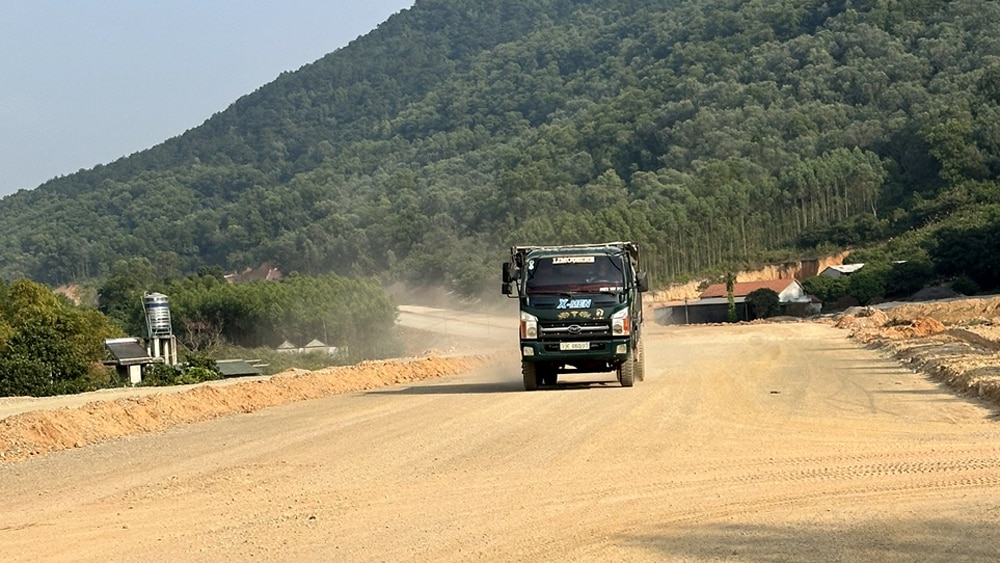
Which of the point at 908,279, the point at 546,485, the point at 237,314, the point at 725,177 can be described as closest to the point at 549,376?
the point at 546,485

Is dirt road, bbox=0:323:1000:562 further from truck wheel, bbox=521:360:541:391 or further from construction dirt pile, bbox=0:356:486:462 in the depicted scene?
truck wheel, bbox=521:360:541:391

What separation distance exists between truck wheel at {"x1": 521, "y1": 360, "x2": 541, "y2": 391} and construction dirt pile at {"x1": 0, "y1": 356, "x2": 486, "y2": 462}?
5.51m

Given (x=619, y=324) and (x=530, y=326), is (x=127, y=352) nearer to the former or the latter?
(x=530, y=326)

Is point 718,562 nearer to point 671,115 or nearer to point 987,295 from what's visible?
point 987,295

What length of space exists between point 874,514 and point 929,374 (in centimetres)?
1851

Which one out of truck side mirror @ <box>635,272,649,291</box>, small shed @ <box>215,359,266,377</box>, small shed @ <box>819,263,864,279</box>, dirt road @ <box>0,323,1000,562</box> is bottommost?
small shed @ <box>215,359,266,377</box>

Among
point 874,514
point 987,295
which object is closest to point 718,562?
point 874,514

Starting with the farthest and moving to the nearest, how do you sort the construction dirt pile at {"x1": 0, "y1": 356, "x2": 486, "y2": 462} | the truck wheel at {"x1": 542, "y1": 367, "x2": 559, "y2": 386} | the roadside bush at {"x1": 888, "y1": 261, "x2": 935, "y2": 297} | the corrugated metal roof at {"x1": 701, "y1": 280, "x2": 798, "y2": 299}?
1. the corrugated metal roof at {"x1": 701, "y1": 280, "x2": 798, "y2": 299}
2. the roadside bush at {"x1": 888, "y1": 261, "x2": 935, "y2": 297}
3. the truck wheel at {"x1": 542, "y1": 367, "x2": 559, "y2": 386}
4. the construction dirt pile at {"x1": 0, "y1": 356, "x2": 486, "y2": 462}

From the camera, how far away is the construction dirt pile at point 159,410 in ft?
66.4

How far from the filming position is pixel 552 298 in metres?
25.8

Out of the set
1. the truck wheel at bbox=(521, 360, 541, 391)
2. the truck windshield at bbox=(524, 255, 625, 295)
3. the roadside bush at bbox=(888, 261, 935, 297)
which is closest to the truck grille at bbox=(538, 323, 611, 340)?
the truck windshield at bbox=(524, 255, 625, 295)

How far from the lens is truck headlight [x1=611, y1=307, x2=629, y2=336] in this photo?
25.7 metres

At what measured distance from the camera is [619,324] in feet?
84.3

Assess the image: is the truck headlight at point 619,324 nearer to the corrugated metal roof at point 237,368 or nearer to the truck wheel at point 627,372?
the truck wheel at point 627,372
